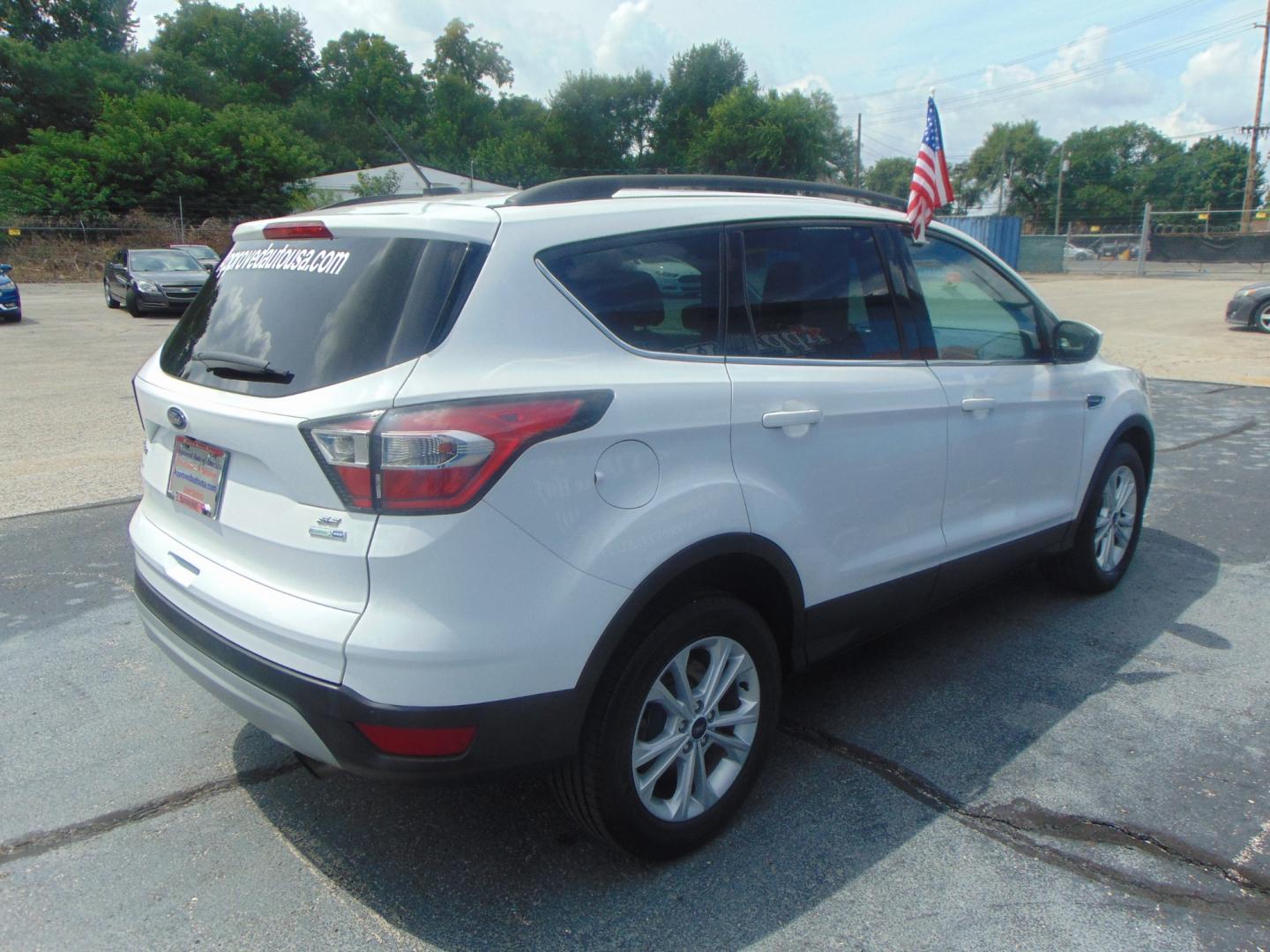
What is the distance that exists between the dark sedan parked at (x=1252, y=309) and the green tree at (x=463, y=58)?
8061 cm

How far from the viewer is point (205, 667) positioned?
2.55 meters

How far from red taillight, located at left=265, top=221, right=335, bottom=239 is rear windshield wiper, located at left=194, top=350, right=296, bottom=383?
1.23 ft

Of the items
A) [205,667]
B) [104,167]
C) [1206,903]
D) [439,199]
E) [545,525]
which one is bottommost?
[1206,903]

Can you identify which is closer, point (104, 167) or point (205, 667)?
point (205, 667)

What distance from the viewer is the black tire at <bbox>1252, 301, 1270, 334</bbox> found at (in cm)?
1727

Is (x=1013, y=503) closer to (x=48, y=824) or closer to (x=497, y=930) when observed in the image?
(x=497, y=930)

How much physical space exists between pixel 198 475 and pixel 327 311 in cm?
65

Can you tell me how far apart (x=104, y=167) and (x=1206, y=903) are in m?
44.5

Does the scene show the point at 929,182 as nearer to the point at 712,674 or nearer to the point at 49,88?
the point at 712,674

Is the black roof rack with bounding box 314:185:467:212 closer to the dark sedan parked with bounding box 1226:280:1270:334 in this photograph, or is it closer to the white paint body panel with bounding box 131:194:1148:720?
the white paint body panel with bounding box 131:194:1148:720

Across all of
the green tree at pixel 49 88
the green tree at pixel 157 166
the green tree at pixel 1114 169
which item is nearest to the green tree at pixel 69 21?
the green tree at pixel 49 88

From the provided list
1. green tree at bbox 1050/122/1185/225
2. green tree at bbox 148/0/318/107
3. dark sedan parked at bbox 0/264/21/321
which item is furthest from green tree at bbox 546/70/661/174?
dark sedan parked at bbox 0/264/21/321

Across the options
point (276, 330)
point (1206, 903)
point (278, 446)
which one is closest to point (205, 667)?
point (278, 446)

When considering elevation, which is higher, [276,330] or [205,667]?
[276,330]
